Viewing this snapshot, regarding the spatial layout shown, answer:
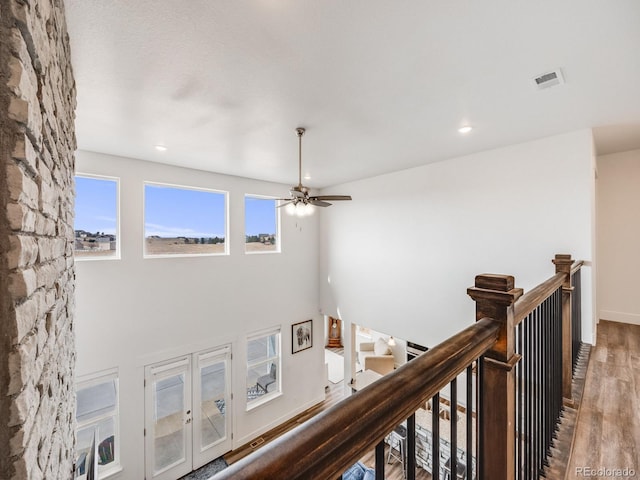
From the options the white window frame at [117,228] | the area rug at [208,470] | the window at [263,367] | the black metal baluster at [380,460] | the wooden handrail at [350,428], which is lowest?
the area rug at [208,470]

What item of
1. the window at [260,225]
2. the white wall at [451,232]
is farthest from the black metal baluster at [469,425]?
the window at [260,225]

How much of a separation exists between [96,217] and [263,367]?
3937mm

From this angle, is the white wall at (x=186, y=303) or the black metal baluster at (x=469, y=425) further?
the white wall at (x=186, y=303)

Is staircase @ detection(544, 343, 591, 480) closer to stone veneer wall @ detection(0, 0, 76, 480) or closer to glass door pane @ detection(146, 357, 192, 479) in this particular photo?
stone veneer wall @ detection(0, 0, 76, 480)

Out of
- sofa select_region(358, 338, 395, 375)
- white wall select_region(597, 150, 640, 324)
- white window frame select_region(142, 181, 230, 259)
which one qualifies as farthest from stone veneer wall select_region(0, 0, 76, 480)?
sofa select_region(358, 338, 395, 375)

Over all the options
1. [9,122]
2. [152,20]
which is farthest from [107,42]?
[9,122]

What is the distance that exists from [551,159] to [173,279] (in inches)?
215

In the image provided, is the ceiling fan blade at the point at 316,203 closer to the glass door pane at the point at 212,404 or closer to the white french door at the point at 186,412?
the white french door at the point at 186,412

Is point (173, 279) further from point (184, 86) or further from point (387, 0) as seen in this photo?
point (387, 0)

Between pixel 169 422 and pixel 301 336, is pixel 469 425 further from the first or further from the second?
pixel 301 336

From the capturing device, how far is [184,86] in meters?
2.29

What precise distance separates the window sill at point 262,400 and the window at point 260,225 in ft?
9.56

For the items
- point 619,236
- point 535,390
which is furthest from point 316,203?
point 619,236

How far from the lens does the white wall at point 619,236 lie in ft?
13.4
